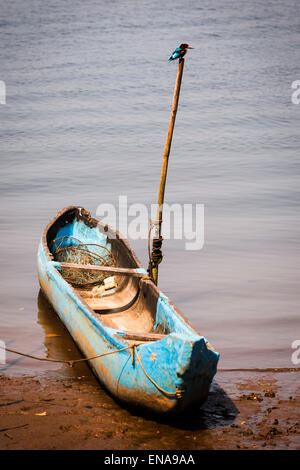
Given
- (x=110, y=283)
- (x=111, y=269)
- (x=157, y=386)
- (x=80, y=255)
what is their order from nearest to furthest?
1. (x=157, y=386)
2. (x=111, y=269)
3. (x=110, y=283)
4. (x=80, y=255)

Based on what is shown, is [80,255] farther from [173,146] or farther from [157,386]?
[173,146]

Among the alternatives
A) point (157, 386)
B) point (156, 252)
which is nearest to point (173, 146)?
point (156, 252)

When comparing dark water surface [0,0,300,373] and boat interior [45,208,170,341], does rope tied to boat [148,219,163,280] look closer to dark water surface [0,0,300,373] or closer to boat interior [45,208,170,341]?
boat interior [45,208,170,341]

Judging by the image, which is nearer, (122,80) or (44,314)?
(44,314)

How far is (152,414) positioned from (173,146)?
18885 millimetres

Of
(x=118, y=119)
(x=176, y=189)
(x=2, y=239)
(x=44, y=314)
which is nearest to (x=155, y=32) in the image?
(x=118, y=119)

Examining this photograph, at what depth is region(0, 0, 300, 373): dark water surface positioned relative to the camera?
10.0 meters

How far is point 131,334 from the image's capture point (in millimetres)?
6840

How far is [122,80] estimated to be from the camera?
36281 millimetres

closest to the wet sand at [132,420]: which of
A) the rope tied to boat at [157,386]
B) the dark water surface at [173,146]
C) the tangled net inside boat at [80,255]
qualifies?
the rope tied to boat at [157,386]

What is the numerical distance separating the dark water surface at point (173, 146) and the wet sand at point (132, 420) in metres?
0.85

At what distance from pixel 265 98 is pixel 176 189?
55.1ft

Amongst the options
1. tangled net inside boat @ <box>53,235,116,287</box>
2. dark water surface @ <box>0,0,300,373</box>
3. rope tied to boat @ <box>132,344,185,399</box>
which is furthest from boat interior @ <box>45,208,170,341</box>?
dark water surface @ <box>0,0,300,373</box>

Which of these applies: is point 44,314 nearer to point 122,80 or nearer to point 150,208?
point 150,208
